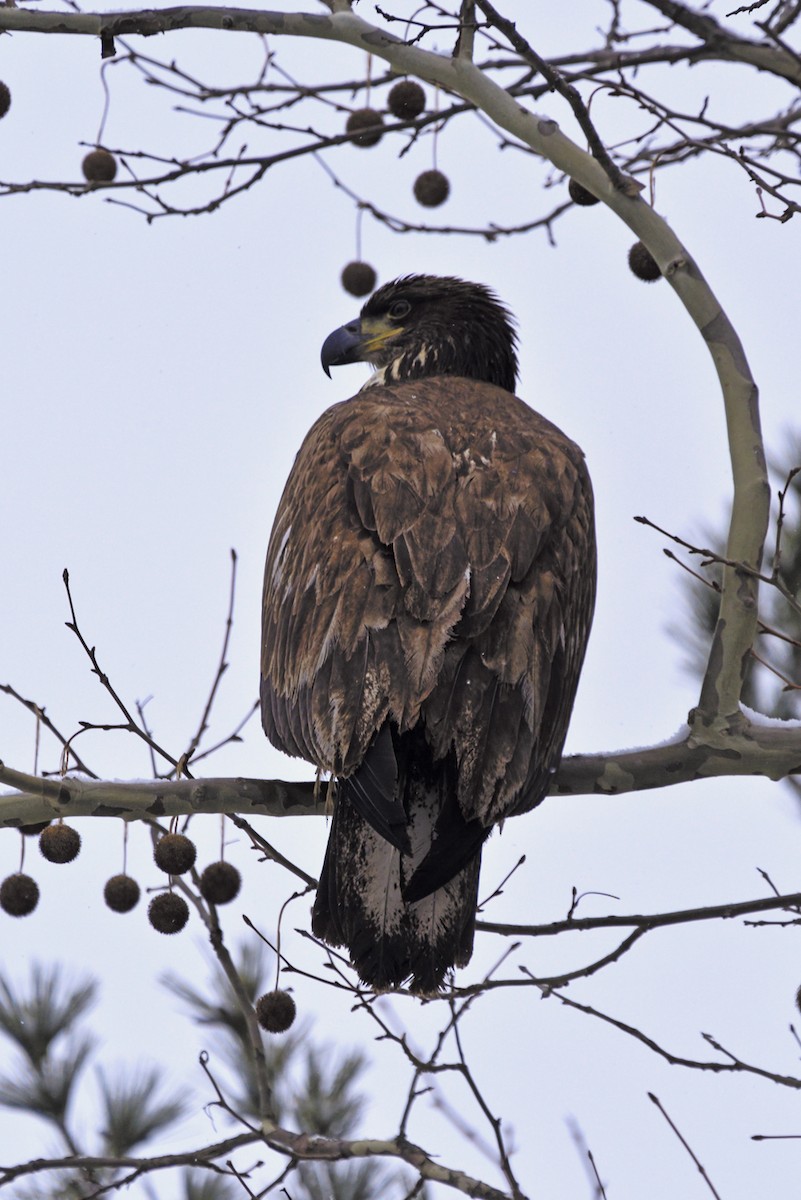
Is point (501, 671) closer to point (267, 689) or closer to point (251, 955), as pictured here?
point (267, 689)

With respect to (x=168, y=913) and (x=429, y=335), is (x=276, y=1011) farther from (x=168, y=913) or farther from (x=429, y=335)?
(x=429, y=335)

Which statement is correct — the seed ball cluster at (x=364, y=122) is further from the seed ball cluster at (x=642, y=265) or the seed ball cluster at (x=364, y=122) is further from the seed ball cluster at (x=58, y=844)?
the seed ball cluster at (x=58, y=844)

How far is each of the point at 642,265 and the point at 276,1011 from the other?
7.31 feet

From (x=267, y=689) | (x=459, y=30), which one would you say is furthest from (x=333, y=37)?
(x=267, y=689)

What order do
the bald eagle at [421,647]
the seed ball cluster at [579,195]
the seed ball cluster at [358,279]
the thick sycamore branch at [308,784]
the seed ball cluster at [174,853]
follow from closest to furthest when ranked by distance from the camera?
the bald eagle at [421,647] < the thick sycamore branch at [308,784] < the seed ball cluster at [174,853] < the seed ball cluster at [579,195] < the seed ball cluster at [358,279]

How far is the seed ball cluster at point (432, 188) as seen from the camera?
5859mm

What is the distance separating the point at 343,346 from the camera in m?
5.86

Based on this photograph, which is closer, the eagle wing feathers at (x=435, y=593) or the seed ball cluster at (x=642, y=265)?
the eagle wing feathers at (x=435, y=593)

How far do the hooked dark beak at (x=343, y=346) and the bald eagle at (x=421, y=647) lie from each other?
139 cm

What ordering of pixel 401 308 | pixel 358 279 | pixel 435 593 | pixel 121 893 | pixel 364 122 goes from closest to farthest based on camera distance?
pixel 435 593 < pixel 121 893 < pixel 364 122 < pixel 401 308 < pixel 358 279

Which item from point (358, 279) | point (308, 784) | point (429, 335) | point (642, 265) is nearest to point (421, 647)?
point (308, 784)

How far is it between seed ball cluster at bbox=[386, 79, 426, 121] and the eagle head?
57cm

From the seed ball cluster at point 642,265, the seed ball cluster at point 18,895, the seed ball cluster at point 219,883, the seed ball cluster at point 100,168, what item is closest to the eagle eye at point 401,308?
the seed ball cluster at point 100,168

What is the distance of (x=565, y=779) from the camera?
3.94 m
